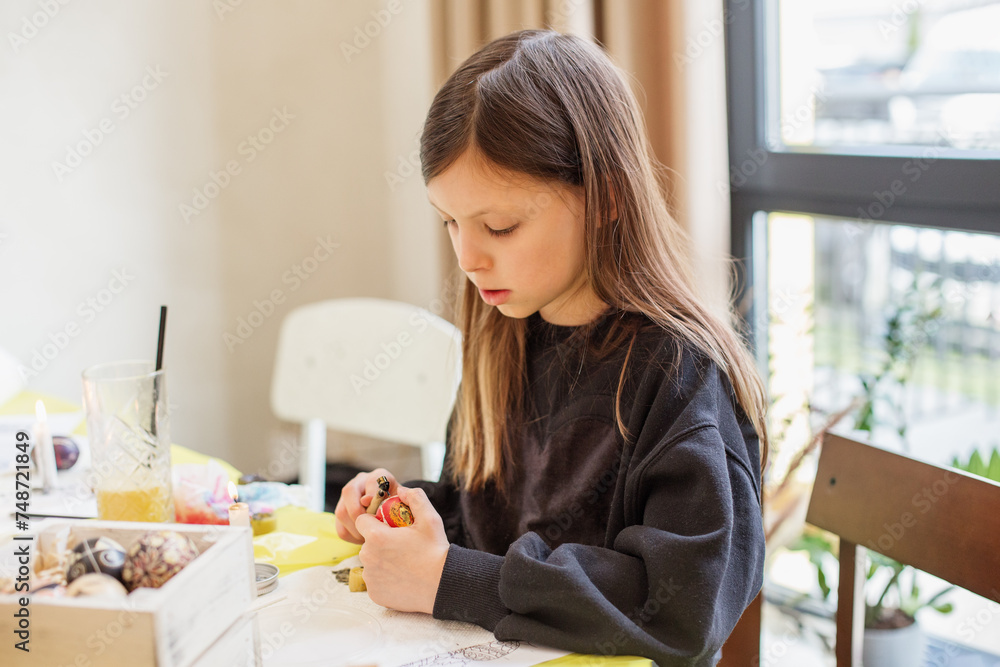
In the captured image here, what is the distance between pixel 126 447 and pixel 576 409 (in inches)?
18.5

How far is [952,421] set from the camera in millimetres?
1744

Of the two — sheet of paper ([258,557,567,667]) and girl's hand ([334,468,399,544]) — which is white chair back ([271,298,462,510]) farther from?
sheet of paper ([258,557,567,667])

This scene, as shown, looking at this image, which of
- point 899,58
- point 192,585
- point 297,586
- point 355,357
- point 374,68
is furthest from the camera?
point 374,68

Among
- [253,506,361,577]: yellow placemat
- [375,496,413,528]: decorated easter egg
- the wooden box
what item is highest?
the wooden box

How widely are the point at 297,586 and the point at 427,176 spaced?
0.44 meters

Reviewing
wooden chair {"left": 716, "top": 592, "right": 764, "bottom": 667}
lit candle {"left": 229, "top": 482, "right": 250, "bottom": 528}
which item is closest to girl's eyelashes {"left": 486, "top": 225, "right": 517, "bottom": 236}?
lit candle {"left": 229, "top": 482, "right": 250, "bottom": 528}

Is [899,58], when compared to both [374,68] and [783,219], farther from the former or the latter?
[374,68]

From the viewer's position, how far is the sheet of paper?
29.2 inches

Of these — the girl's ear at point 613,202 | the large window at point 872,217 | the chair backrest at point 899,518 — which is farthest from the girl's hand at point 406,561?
the large window at point 872,217

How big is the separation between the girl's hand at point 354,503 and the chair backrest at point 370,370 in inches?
21.3

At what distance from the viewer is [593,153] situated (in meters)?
0.92

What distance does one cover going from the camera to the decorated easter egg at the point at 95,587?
623mm

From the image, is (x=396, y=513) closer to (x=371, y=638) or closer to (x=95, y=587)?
(x=371, y=638)

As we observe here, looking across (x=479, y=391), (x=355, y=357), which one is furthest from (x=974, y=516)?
(x=355, y=357)
